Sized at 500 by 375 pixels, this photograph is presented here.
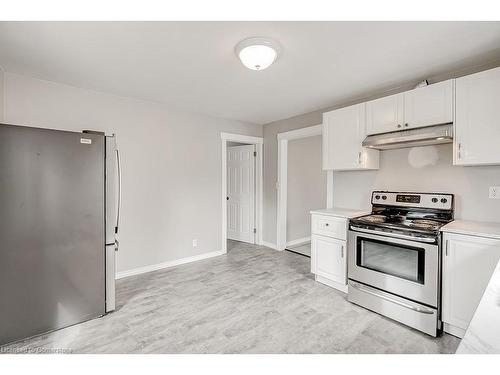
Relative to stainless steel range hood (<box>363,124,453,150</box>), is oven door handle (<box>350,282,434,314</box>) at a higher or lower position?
lower

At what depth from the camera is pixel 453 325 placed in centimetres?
196

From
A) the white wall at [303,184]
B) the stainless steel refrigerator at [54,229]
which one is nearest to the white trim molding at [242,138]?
the white wall at [303,184]

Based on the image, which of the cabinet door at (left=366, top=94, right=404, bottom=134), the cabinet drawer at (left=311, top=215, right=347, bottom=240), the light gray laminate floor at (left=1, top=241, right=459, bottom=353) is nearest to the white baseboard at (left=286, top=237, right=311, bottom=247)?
the light gray laminate floor at (left=1, top=241, right=459, bottom=353)

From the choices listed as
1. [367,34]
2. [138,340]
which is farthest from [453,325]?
[138,340]

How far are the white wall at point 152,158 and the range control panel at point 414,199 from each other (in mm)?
2436

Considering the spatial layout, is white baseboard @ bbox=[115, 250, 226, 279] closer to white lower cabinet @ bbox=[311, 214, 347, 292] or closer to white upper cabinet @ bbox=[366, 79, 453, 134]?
white lower cabinet @ bbox=[311, 214, 347, 292]

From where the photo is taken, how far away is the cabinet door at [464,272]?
179 centimetres

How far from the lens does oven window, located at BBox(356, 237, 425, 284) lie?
209 cm

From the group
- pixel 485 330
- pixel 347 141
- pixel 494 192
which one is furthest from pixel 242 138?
pixel 485 330

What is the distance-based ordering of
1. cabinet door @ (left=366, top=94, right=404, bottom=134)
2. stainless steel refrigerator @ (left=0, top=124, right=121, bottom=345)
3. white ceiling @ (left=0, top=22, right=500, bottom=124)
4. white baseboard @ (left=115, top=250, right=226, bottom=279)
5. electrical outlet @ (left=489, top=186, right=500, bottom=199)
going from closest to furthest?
white ceiling @ (left=0, top=22, right=500, bottom=124)
stainless steel refrigerator @ (left=0, top=124, right=121, bottom=345)
electrical outlet @ (left=489, top=186, right=500, bottom=199)
cabinet door @ (left=366, top=94, right=404, bottom=134)
white baseboard @ (left=115, top=250, right=226, bottom=279)

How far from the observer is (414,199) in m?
2.58

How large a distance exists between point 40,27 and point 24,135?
775 mm

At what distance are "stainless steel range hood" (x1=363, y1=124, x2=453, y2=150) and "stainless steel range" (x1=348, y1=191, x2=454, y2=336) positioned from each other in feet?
1.76
